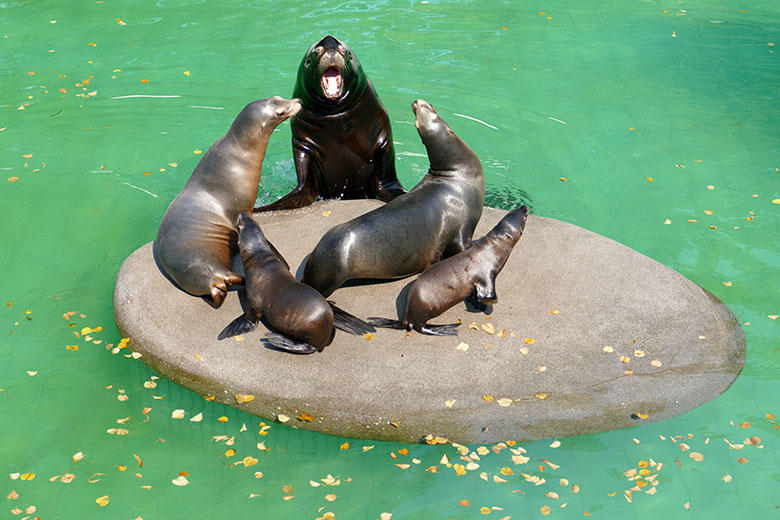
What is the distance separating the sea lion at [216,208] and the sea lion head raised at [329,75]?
0.22 meters

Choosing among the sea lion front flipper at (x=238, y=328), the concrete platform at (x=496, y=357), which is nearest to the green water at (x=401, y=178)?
the concrete platform at (x=496, y=357)

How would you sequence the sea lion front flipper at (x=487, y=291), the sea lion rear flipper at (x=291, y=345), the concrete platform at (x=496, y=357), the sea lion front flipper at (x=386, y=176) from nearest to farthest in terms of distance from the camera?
1. the concrete platform at (x=496, y=357)
2. the sea lion rear flipper at (x=291, y=345)
3. the sea lion front flipper at (x=487, y=291)
4. the sea lion front flipper at (x=386, y=176)

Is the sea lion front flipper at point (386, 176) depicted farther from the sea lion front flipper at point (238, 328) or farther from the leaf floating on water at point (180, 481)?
the leaf floating on water at point (180, 481)

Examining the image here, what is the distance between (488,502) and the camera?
4.79 m

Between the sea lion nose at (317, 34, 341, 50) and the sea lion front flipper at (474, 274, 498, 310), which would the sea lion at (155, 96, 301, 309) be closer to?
the sea lion nose at (317, 34, 341, 50)

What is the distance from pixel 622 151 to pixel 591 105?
3.85 ft

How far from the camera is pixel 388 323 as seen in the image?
5.81m

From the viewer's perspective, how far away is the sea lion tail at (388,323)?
5793 mm

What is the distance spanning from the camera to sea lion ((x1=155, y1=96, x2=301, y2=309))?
6047 millimetres

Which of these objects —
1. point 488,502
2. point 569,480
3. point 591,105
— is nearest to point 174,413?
point 488,502

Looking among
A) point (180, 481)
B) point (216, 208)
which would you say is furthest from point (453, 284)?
point (180, 481)

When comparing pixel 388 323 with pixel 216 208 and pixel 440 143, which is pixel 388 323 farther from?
pixel 216 208

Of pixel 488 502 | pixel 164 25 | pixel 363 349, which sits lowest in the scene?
pixel 488 502

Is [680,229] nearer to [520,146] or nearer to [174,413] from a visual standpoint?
[520,146]
